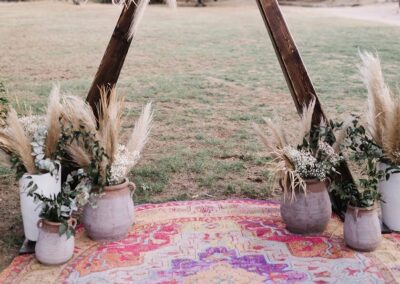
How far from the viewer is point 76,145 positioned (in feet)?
10.6

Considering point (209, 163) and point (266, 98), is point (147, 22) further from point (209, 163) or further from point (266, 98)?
point (209, 163)

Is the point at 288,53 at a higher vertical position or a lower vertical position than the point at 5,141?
higher

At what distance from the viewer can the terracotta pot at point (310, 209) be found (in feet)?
10.5

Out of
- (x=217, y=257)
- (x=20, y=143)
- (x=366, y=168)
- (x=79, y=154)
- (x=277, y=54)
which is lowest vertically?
(x=217, y=257)

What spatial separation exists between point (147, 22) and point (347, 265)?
13.1m

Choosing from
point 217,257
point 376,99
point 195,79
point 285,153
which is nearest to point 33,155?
point 217,257

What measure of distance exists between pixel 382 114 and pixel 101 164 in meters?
1.69

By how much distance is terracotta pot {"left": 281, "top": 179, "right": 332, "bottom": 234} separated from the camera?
3.19 meters

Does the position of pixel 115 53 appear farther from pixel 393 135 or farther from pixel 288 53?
pixel 393 135

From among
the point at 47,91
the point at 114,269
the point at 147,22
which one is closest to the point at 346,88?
the point at 47,91

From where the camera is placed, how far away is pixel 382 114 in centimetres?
328

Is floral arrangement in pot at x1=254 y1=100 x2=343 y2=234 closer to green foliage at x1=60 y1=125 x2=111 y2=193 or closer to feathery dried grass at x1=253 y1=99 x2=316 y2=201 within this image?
feathery dried grass at x1=253 y1=99 x2=316 y2=201

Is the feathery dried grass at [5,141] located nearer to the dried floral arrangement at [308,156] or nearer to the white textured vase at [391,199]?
the dried floral arrangement at [308,156]

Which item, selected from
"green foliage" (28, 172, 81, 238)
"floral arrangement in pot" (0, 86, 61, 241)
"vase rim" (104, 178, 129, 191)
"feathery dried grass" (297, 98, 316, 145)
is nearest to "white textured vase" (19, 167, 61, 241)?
"floral arrangement in pot" (0, 86, 61, 241)
